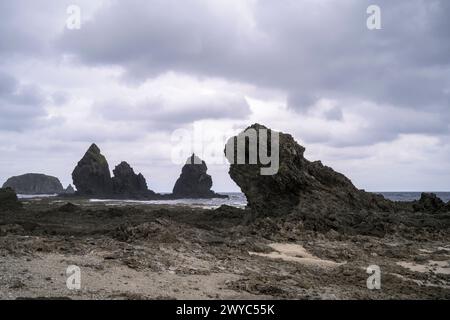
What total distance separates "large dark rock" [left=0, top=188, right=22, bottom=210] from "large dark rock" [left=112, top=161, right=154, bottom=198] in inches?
2436

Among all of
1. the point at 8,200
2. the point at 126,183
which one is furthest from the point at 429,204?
the point at 126,183

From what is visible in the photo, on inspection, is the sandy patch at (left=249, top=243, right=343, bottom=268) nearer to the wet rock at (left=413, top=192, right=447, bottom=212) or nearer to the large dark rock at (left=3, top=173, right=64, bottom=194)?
the wet rock at (left=413, top=192, right=447, bottom=212)

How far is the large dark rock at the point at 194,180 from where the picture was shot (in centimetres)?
11594

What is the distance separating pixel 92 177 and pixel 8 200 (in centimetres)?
6595

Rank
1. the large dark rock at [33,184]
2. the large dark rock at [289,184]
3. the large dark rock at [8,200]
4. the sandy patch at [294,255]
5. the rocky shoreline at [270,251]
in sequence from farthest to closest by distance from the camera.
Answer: the large dark rock at [33,184] → the large dark rock at [8,200] → the large dark rock at [289,184] → the sandy patch at [294,255] → the rocky shoreline at [270,251]

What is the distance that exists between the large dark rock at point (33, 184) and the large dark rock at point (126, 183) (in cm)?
8092

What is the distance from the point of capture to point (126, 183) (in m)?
108

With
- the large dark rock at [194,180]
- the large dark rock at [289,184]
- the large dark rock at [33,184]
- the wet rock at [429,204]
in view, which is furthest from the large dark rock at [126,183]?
the large dark rock at [33,184]

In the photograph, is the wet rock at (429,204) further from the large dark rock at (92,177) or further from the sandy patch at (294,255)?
the large dark rock at (92,177)

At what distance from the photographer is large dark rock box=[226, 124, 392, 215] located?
27.8 m

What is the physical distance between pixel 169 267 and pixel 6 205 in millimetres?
32843

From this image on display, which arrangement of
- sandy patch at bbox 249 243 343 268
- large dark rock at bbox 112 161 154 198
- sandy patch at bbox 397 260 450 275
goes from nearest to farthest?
1. sandy patch at bbox 397 260 450 275
2. sandy patch at bbox 249 243 343 268
3. large dark rock at bbox 112 161 154 198

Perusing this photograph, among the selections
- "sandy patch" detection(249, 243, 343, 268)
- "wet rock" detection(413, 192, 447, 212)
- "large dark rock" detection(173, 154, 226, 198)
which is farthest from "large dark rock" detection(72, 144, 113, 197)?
"sandy patch" detection(249, 243, 343, 268)
